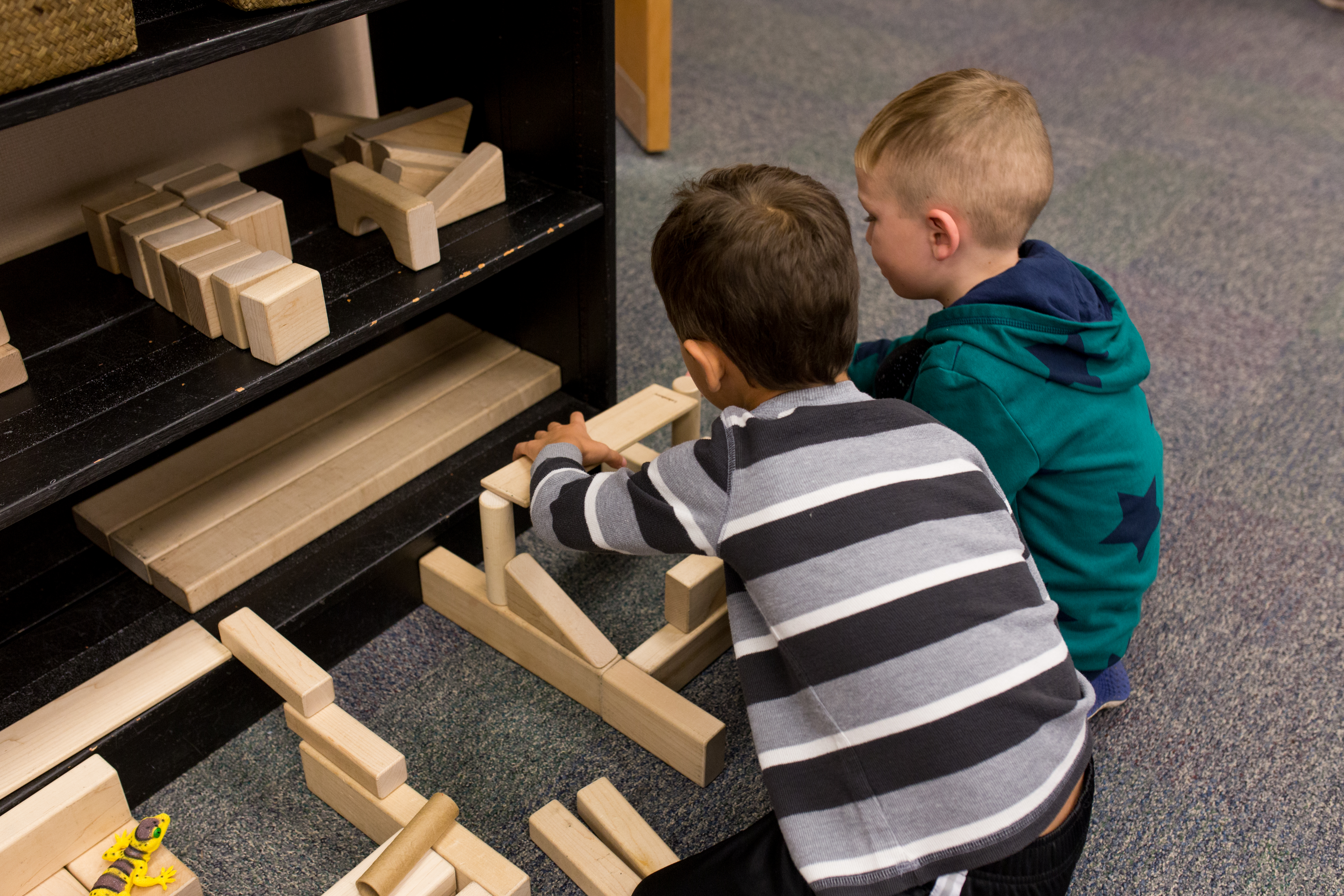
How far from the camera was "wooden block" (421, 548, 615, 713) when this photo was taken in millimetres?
1104

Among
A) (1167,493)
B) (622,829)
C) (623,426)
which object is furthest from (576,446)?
(1167,493)

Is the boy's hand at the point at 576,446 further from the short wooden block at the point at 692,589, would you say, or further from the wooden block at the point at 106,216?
the wooden block at the point at 106,216

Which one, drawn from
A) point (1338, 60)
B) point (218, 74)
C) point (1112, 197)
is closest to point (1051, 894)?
point (218, 74)

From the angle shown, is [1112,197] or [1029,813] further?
[1112,197]

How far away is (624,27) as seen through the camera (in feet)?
6.83

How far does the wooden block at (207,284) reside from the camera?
970 mm

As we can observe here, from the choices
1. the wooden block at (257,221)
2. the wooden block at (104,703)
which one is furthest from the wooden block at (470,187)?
the wooden block at (104,703)

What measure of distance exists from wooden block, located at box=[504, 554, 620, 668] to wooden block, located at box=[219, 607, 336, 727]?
0.20 metres

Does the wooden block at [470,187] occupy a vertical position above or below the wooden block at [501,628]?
above

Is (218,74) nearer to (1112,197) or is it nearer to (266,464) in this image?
(266,464)

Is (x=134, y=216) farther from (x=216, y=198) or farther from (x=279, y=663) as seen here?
(x=279, y=663)

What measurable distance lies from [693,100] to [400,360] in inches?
51.3

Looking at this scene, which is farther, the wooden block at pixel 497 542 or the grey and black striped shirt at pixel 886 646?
the wooden block at pixel 497 542

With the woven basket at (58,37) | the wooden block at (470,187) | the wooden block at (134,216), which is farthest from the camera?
the wooden block at (470,187)
